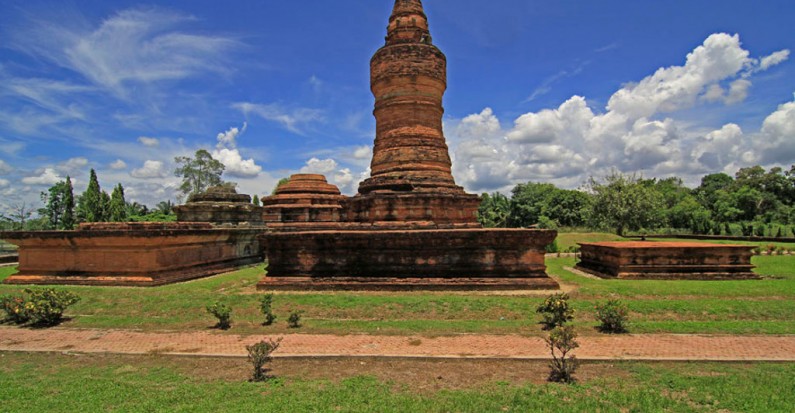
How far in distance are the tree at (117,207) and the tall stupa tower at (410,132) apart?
4159 cm

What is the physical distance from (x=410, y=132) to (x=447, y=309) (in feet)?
23.9

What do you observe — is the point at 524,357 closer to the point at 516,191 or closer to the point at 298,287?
the point at 298,287

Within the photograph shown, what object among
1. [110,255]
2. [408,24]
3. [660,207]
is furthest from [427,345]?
[660,207]

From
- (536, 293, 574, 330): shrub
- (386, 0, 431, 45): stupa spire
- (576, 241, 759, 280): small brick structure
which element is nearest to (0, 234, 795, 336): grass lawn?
(536, 293, 574, 330): shrub

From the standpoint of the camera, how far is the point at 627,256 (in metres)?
11.1

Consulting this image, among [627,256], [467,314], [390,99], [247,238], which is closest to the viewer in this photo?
[467,314]

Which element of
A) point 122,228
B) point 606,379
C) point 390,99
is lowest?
point 606,379

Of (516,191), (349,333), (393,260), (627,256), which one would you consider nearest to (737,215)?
(516,191)

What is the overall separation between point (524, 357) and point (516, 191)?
58307 mm

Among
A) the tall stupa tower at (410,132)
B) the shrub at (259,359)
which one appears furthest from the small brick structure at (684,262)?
the shrub at (259,359)

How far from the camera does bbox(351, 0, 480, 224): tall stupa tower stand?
12.7m

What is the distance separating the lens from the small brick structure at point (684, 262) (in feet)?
35.5

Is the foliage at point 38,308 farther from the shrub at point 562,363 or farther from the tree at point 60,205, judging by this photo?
the tree at point 60,205

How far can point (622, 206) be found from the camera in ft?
106
